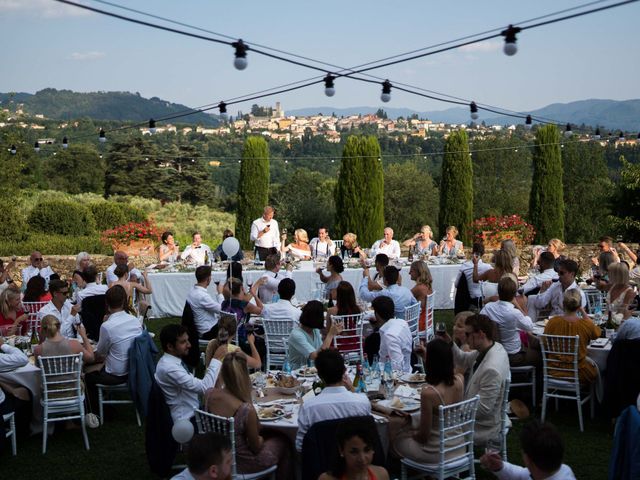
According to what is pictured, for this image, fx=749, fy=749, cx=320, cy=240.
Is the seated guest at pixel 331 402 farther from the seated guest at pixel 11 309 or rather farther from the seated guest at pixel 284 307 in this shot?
the seated guest at pixel 11 309

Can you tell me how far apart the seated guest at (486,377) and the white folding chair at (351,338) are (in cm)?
232

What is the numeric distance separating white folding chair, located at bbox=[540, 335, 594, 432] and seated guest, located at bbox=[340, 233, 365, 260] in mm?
5916

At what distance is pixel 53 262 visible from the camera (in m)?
16.3

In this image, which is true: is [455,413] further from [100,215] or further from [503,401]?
[100,215]

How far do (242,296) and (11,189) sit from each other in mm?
14858

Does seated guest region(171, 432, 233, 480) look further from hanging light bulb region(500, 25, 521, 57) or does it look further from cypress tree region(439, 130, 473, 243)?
cypress tree region(439, 130, 473, 243)

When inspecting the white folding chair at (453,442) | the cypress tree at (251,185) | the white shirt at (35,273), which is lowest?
the white folding chair at (453,442)

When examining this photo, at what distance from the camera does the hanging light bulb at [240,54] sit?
6543 mm

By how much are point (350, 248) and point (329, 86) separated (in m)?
5.53

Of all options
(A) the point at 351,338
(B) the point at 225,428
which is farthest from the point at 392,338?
(B) the point at 225,428

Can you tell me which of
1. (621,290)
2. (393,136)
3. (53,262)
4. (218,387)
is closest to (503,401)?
(218,387)

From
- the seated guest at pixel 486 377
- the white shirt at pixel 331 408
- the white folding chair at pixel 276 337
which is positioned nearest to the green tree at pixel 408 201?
the white folding chair at pixel 276 337

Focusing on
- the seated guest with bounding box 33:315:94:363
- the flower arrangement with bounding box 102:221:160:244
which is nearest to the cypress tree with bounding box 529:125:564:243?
the flower arrangement with bounding box 102:221:160:244

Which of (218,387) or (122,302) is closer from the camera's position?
(218,387)
